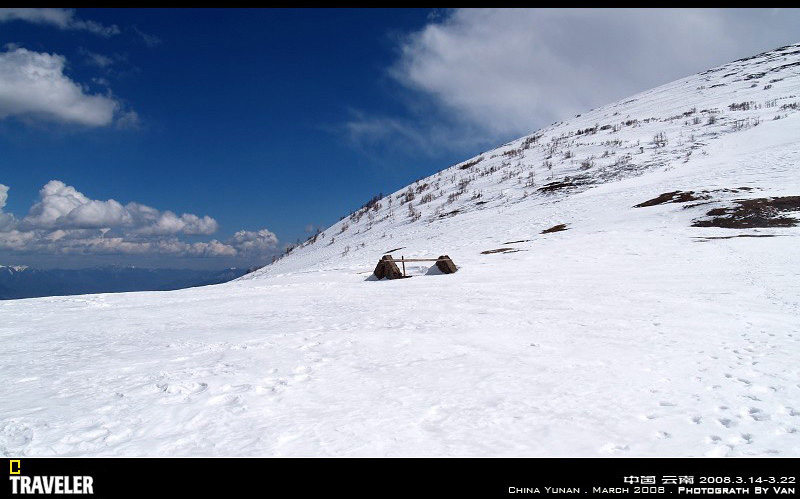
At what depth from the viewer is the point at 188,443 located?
12.7 ft

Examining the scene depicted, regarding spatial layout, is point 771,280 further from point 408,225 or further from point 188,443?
point 408,225

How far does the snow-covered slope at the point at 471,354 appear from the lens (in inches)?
156

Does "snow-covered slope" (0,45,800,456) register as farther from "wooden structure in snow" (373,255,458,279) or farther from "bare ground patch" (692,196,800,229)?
"wooden structure in snow" (373,255,458,279)

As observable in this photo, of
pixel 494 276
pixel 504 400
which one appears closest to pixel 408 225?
pixel 494 276

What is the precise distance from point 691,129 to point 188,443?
39.6 m

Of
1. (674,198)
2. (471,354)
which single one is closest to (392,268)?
(471,354)

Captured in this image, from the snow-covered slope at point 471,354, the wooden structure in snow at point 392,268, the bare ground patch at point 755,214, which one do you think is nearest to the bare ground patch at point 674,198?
the snow-covered slope at point 471,354

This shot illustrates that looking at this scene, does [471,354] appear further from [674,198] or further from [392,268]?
[674,198]

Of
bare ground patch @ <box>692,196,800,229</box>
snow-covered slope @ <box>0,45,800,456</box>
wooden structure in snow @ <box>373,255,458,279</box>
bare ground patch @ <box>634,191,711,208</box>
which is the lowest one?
snow-covered slope @ <box>0,45,800,456</box>

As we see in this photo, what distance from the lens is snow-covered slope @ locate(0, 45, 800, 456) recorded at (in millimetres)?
3961

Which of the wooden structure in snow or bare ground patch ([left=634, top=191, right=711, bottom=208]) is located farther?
bare ground patch ([left=634, top=191, right=711, bottom=208])

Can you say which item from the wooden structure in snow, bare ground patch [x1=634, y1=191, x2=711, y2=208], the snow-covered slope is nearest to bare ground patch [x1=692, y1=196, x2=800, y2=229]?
the snow-covered slope

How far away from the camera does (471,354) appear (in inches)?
250
